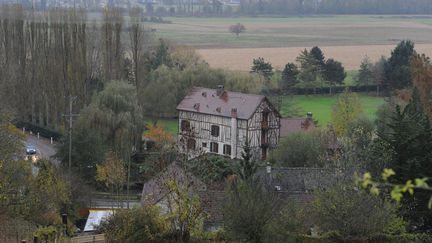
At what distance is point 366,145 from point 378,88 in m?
39.5

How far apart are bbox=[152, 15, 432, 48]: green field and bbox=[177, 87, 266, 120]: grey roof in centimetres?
4936

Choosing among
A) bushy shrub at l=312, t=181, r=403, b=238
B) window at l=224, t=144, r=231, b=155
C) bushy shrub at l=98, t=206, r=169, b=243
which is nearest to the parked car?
window at l=224, t=144, r=231, b=155

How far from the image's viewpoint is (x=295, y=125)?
46312 mm

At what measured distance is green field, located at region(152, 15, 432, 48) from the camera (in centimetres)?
10869

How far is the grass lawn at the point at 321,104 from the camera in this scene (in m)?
57.2

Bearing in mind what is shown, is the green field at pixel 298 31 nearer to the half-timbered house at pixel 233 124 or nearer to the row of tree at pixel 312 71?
the row of tree at pixel 312 71

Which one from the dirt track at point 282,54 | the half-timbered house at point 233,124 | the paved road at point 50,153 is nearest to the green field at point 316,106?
the half-timbered house at point 233,124

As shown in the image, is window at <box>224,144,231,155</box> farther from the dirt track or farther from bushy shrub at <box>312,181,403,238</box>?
the dirt track

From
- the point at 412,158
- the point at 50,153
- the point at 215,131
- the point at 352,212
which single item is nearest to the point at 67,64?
the point at 50,153

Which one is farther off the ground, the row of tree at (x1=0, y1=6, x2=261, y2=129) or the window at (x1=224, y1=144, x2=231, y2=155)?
the row of tree at (x1=0, y1=6, x2=261, y2=129)

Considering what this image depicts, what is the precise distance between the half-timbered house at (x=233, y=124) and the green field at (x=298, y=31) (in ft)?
167

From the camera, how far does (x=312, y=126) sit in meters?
44.6

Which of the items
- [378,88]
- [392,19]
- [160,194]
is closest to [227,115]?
[160,194]

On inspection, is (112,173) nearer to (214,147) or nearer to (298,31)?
(214,147)
